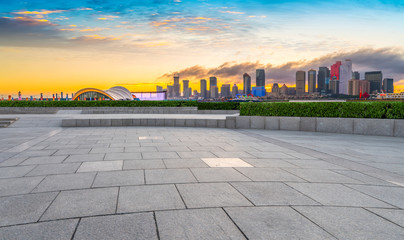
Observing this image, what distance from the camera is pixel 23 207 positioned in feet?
12.3

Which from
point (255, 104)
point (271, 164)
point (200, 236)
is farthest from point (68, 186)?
point (255, 104)

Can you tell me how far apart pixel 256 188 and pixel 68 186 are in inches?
124

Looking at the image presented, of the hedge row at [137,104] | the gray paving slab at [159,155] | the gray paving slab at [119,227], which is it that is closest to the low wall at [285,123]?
the gray paving slab at [159,155]

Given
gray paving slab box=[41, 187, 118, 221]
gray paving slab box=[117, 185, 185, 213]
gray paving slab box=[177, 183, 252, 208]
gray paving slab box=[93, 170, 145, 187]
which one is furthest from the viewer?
gray paving slab box=[93, 170, 145, 187]

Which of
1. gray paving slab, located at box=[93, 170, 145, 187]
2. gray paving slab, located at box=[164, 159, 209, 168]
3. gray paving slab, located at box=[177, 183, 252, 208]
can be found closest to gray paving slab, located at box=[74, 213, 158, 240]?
gray paving slab, located at box=[177, 183, 252, 208]

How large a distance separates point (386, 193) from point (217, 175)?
9.36 ft

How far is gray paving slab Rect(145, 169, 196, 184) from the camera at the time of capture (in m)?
4.97

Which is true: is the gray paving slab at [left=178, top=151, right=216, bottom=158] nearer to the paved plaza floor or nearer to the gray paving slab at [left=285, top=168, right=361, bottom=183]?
the paved plaza floor

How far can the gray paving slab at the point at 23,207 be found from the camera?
337cm

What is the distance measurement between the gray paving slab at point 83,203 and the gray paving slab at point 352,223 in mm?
2622

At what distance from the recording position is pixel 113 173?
548cm

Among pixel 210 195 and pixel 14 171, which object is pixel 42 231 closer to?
pixel 210 195

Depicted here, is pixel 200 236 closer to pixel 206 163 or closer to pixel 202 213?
pixel 202 213

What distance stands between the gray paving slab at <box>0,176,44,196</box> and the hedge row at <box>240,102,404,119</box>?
11.7m
